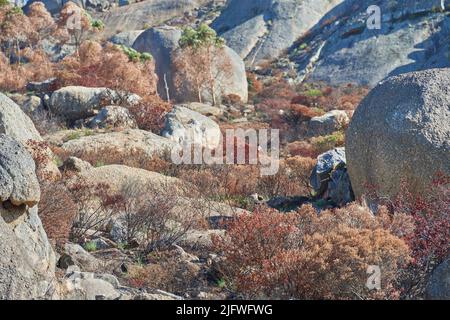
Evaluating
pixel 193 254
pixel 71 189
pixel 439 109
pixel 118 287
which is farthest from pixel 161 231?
pixel 439 109

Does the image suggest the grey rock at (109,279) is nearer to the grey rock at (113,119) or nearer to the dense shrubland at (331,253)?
the dense shrubland at (331,253)

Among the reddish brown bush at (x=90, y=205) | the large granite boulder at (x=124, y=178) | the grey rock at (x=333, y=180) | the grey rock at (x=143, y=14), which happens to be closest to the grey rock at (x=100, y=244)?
the reddish brown bush at (x=90, y=205)

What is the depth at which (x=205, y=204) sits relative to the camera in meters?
12.7

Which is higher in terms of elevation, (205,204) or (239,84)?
(205,204)

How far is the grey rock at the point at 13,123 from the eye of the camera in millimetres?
13047

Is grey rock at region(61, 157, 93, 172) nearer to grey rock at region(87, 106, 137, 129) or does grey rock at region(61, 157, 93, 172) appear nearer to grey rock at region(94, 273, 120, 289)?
grey rock at region(94, 273, 120, 289)

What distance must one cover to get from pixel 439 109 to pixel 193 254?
15.7ft

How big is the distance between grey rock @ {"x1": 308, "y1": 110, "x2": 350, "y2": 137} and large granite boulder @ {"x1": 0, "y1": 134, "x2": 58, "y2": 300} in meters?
20.8

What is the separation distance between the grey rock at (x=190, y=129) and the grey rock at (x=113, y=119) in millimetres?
1395

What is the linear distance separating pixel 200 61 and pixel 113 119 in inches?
482

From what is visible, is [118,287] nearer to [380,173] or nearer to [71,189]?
[71,189]

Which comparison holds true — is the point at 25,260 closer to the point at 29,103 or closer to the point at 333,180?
the point at 333,180

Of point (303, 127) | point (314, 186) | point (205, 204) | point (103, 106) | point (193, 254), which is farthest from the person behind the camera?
point (303, 127)

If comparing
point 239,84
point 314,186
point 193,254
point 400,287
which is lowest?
point 239,84
